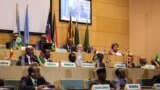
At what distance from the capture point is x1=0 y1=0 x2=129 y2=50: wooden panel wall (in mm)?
10439

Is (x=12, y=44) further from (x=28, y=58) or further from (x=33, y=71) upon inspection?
(x=33, y=71)

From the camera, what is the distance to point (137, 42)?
433 inches

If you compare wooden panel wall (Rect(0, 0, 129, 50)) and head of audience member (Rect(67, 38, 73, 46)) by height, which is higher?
wooden panel wall (Rect(0, 0, 129, 50))

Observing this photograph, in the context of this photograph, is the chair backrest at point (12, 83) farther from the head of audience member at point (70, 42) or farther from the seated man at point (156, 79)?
the head of audience member at point (70, 42)

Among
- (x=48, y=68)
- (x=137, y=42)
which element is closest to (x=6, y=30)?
(x=48, y=68)

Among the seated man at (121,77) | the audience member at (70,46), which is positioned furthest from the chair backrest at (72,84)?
the audience member at (70,46)

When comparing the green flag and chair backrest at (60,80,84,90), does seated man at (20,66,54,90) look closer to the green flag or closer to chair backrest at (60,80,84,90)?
chair backrest at (60,80,84,90)

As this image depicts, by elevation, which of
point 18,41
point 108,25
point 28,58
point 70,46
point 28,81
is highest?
point 108,25

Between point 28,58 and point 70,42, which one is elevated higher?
point 70,42

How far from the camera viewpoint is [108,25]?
433 inches

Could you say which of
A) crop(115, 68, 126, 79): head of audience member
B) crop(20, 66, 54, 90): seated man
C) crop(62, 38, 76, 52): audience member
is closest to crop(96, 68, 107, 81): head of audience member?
crop(115, 68, 126, 79): head of audience member

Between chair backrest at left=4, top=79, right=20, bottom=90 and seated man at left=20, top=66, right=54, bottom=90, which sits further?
seated man at left=20, top=66, right=54, bottom=90

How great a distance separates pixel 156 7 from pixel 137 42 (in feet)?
4.21

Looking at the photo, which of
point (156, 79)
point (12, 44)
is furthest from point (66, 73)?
point (12, 44)
